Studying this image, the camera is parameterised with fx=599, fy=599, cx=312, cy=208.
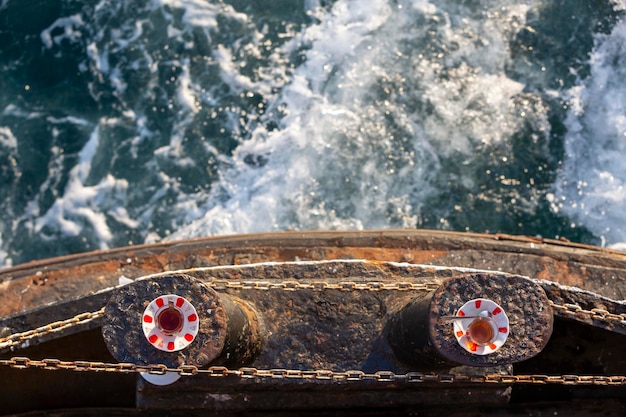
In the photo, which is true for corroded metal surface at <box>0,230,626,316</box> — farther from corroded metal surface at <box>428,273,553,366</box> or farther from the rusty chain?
corroded metal surface at <box>428,273,553,366</box>

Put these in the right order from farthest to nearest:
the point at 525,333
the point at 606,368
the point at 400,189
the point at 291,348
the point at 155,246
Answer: the point at 400,189, the point at 155,246, the point at 606,368, the point at 291,348, the point at 525,333

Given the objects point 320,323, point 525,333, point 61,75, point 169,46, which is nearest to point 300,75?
point 169,46

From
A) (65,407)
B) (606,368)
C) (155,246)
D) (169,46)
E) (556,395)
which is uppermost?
(169,46)

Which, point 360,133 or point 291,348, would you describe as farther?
point 360,133

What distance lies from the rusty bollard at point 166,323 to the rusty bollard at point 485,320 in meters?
1.31

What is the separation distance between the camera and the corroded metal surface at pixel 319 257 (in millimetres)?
5500

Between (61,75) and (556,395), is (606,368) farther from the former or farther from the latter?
(61,75)

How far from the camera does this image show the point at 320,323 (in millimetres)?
4543

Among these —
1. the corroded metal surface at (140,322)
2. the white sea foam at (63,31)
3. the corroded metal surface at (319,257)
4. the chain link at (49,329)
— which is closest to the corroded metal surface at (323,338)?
the chain link at (49,329)

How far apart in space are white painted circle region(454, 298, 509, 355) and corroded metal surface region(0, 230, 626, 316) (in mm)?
1942

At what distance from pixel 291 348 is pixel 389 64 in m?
6.59

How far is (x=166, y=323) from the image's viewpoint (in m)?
3.65

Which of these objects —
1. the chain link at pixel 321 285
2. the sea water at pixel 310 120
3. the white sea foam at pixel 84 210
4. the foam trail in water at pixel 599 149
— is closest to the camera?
the chain link at pixel 321 285

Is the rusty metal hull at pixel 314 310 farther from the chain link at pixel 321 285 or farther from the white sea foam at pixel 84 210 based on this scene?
the white sea foam at pixel 84 210
